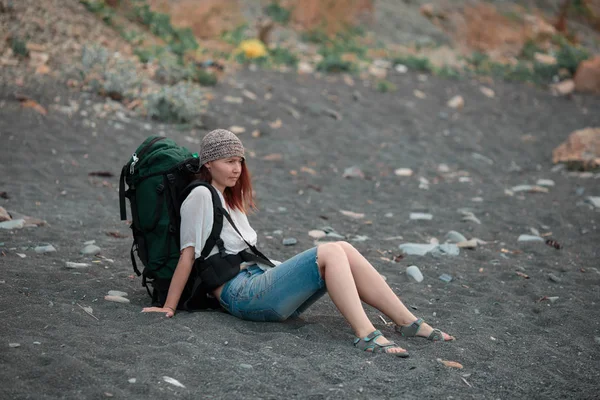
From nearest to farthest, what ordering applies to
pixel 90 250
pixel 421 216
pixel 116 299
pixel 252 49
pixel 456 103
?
pixel 116 299
pixel 90 250
pixel 421 216
pixel 456 103
pixel 252 49

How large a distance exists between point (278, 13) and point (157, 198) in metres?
12.0

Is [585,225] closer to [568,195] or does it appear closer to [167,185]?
[568,195]

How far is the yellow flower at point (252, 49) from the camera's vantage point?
1243 centimetres

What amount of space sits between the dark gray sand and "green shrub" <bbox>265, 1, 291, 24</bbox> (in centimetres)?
368

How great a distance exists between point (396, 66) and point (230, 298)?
10584 millimetres

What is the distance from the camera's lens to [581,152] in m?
9.55

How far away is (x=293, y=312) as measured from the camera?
4.05m

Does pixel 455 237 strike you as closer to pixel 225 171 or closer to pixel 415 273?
pixel 415 273

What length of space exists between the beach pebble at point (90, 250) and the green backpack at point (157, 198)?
1.31 metres

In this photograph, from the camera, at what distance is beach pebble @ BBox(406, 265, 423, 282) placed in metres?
5.18

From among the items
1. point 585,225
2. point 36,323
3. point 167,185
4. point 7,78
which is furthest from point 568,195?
point 7,78

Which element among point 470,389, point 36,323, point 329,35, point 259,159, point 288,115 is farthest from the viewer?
point 329,35

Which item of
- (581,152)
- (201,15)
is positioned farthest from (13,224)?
(201,15)

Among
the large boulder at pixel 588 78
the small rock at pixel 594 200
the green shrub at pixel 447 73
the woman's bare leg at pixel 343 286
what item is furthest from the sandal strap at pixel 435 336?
the large boulder at pixel 588 78
